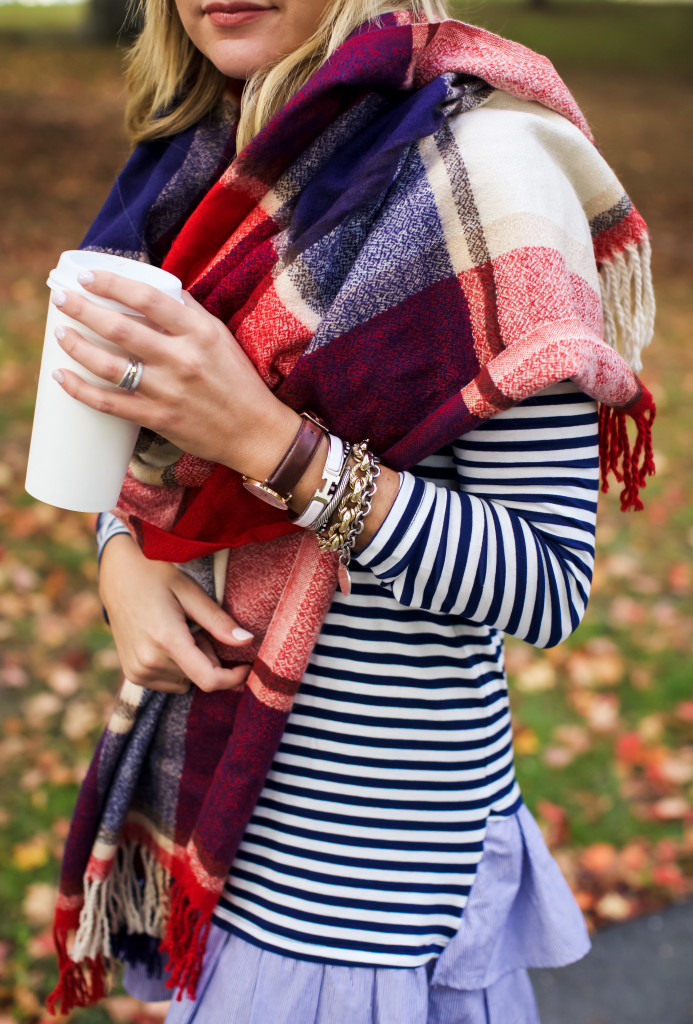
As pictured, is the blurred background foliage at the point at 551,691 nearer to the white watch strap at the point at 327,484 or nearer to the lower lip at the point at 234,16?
the lower lip at the point at 234,16

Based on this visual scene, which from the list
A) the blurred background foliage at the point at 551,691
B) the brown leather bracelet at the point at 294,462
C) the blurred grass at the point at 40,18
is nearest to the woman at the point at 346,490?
the brown leather bracelet at the point at 294,462

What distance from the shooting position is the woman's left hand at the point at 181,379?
36.1 inches

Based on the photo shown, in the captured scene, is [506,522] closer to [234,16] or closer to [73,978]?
[234,16]

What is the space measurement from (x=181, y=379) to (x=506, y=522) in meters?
0.43

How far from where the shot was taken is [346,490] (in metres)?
1.04

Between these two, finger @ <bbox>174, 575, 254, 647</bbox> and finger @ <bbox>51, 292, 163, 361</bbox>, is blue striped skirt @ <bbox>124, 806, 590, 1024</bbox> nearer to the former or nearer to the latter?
finger @ <bbox>174, 575, 254, 647</bbox>

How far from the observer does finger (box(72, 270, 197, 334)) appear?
907 mm

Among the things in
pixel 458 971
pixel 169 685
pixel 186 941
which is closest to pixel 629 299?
pixel 169 685

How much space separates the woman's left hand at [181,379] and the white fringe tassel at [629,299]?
1.89 feet

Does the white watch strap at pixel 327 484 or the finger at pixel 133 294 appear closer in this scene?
the finger at pixel 133 294

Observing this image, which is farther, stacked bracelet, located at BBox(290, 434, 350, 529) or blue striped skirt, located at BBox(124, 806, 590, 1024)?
blue striped skirt, located at BBox(124, 806, 590, 1024)

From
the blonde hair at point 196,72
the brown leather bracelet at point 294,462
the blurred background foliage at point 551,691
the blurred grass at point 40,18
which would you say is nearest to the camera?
the brown leather bracelet at point 294,462

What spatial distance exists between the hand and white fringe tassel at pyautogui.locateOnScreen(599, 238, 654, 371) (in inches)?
29.3

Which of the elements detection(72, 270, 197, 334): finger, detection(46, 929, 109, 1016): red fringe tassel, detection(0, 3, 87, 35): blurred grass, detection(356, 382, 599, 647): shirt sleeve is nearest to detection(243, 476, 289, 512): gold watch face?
detection(356, 382, 599, 647): shirt sleeve
